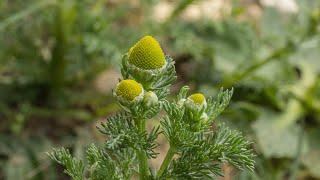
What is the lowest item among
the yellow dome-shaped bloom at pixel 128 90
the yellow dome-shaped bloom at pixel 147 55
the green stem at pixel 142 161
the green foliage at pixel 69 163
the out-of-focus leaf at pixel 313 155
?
the green foliage at pixel 69 163

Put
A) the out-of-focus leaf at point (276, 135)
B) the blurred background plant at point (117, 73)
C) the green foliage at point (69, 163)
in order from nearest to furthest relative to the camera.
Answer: the green foliage at point (69, 163), the blurred background plant at point (117, 73), the out-of-focus leaf at point (276, 135)

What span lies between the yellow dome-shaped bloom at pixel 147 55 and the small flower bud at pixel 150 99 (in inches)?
2.0

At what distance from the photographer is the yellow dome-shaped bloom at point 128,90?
1101mm

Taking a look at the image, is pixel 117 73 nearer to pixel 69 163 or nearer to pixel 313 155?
pixel 313 155

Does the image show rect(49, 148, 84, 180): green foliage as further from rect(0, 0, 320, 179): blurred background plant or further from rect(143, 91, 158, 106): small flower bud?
rect(0, 0, 320, 179): blurred background plant

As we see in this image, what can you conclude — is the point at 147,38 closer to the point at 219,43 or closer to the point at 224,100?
the point at 224,100

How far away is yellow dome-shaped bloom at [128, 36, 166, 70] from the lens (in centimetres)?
109

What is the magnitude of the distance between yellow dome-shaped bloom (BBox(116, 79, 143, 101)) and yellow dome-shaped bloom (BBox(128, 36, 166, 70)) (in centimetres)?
3

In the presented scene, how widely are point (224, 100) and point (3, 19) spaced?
1343mm

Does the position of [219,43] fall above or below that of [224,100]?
above

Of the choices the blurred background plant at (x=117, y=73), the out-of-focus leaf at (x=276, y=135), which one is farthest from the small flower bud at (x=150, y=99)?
the out-of-focus leaf at (x=276, y=135)

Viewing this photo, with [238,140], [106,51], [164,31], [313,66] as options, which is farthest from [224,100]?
[313,66]

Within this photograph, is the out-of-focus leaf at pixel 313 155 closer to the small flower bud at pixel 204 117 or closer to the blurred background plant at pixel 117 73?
the blurred background plant at pixel 117 73

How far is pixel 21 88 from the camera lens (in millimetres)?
2520
